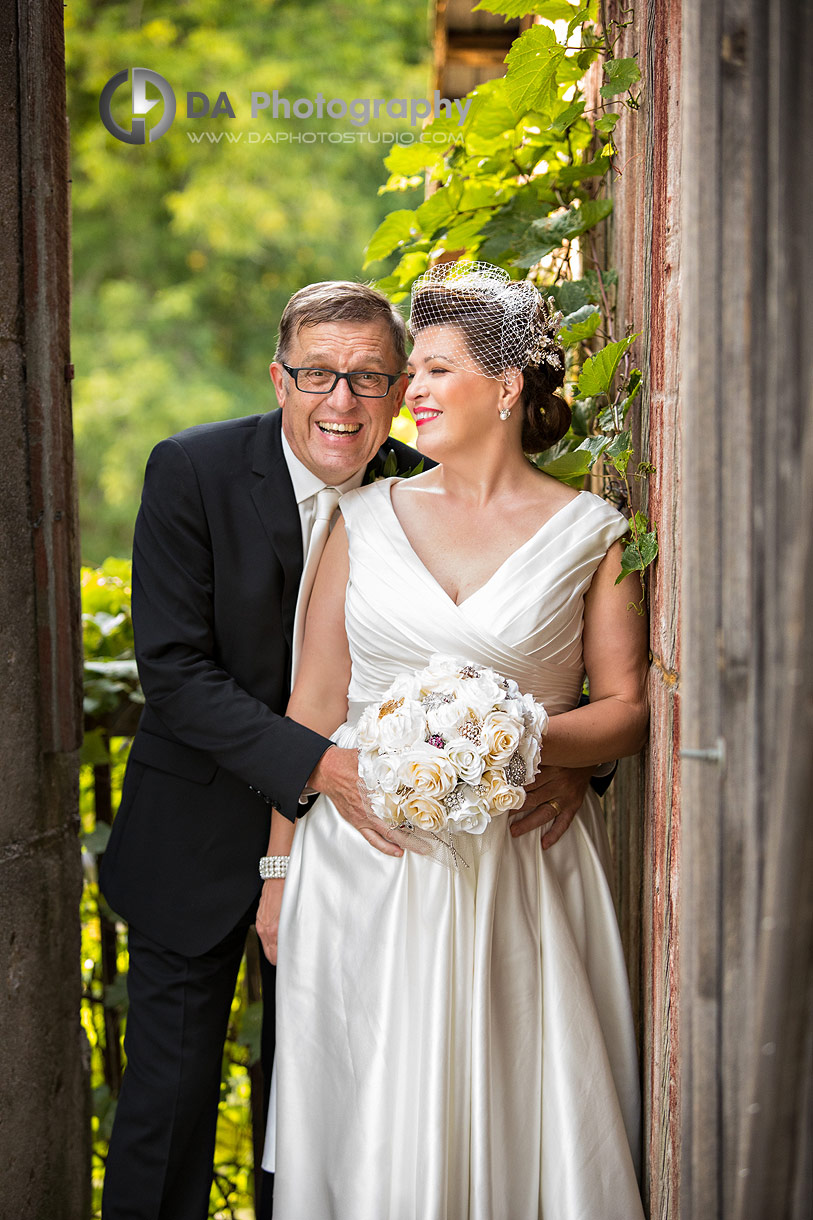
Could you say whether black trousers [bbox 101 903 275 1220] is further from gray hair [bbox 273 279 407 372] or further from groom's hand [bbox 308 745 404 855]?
gray hair [bbox 273 279 407 372]

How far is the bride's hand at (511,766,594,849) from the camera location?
6.98 feet

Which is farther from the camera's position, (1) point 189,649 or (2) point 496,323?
(1) point 189,649

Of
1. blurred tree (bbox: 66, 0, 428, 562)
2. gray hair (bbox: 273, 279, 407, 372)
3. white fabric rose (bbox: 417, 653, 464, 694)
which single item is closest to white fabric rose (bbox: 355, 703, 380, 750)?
white fabric rose (bbox: 417, 653, 464, 694)

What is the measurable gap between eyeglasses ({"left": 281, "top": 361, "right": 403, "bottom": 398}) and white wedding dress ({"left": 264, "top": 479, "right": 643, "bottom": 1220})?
1.05 feet

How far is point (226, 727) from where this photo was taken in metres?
2.26

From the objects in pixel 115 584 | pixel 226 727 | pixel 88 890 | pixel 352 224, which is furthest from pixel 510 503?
pixel 352 224

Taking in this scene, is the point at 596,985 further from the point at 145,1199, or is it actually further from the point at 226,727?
the point at 145,1199

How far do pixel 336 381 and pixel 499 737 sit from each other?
940mm

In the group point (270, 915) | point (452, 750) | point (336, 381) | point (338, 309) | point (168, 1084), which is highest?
point (338, 309)

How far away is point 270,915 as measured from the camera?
7.72ft

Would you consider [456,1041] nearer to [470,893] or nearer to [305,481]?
[470,893]

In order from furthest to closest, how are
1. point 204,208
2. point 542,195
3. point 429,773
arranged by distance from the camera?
point 204,208 → point 542,195 → point 429,773

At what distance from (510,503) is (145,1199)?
1763mm

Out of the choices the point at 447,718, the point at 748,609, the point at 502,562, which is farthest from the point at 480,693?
the point at 748,609
